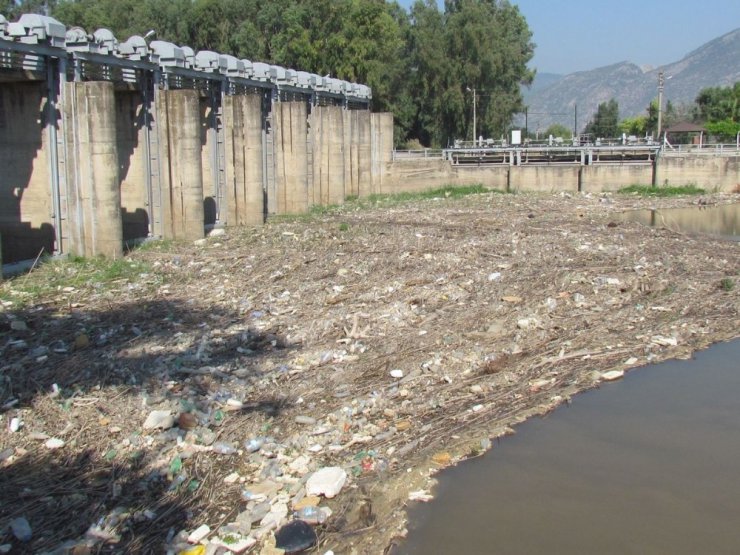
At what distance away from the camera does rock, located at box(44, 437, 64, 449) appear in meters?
7.52

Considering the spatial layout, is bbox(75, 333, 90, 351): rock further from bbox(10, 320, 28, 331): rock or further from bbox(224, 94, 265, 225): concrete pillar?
bbox(224, 94, 265, 225): concrete pillar

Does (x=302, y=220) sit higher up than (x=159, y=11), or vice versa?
(x=159, y=11)

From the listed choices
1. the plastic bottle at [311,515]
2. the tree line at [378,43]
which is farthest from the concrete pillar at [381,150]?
the plastic bottle at [311,515]

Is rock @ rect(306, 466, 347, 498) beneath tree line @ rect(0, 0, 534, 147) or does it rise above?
beneath

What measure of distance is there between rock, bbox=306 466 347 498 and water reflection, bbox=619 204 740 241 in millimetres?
19810

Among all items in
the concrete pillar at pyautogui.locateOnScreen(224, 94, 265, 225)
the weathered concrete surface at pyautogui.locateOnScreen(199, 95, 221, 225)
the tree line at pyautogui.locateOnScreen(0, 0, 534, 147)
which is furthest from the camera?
the tree line at pyautogui.locateOnScreen(0, 0, 534, 147)

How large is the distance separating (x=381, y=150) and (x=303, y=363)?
28.8 meters

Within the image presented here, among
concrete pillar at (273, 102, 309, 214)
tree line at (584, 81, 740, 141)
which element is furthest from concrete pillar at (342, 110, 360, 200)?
tree line at (584, 81, 740, 141)

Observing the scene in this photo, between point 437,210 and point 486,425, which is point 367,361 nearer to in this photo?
point 486,425

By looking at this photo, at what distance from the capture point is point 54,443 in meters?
7.56

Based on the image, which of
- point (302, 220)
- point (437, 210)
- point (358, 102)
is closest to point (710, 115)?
point (358, 102)

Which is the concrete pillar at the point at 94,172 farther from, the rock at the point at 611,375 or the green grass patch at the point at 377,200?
the rock at the point at 611,375

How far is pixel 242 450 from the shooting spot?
765 centimetres

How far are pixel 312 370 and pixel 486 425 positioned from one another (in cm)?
240
